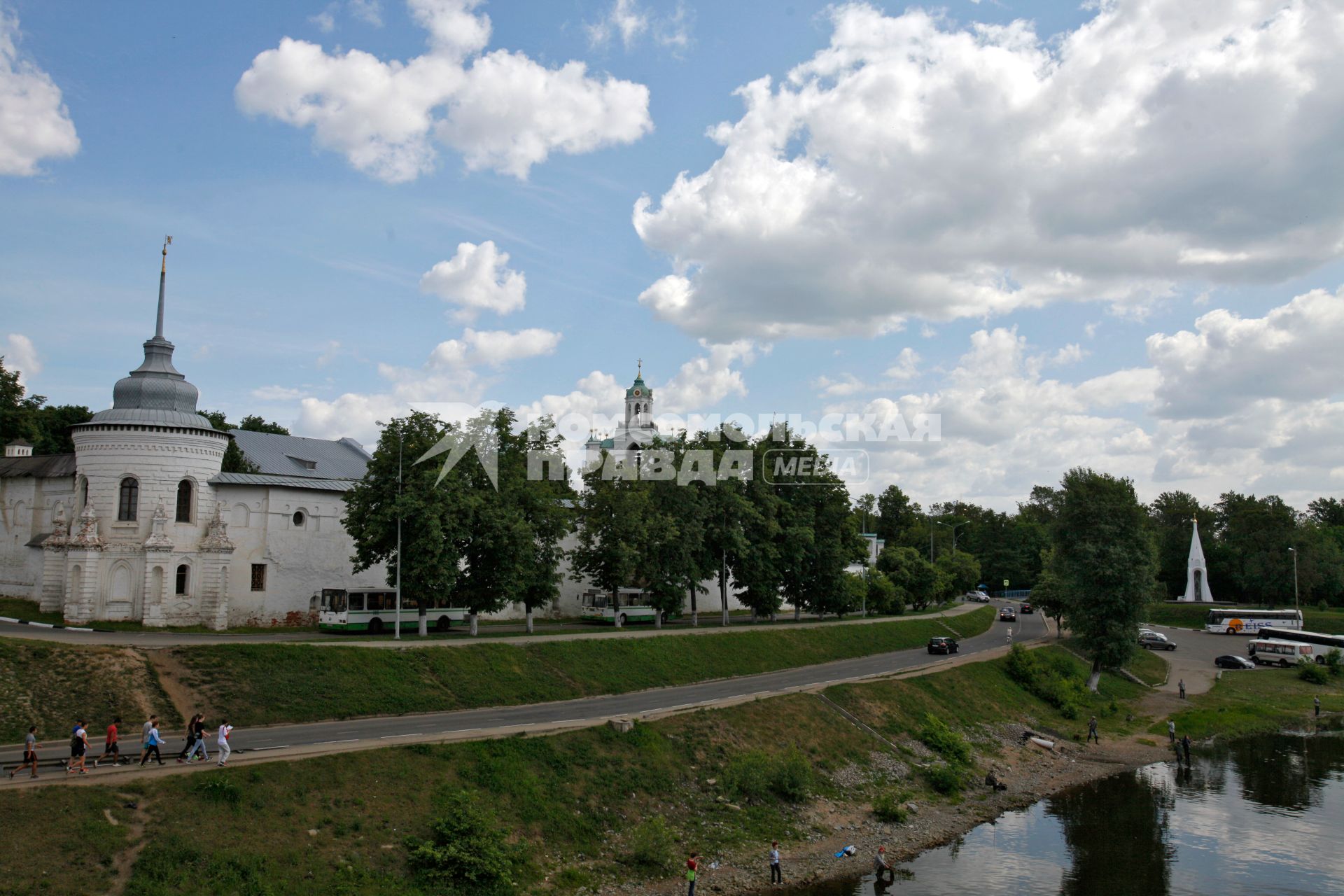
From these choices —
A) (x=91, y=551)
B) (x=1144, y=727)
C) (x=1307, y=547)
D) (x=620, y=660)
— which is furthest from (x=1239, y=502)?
(x=91, y=551)

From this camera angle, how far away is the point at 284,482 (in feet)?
174

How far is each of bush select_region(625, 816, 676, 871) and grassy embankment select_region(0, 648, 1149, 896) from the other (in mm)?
47

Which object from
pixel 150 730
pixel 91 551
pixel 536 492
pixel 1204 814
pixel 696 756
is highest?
pixel 536 492

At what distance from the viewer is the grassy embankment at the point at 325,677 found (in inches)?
1134

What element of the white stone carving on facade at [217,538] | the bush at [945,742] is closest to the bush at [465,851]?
the bush at [945,742]

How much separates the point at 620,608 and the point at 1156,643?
170 feet

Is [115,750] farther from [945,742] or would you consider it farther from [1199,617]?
[1199,617]

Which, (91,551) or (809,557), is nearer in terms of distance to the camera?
(91,551)

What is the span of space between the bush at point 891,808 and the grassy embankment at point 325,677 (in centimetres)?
1331

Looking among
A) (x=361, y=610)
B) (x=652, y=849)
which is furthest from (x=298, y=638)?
(x=652, y=849)

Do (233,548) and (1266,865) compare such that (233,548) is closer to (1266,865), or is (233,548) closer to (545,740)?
(545,740)

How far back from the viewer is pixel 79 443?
157 feet

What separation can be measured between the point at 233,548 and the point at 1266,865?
49849 mm

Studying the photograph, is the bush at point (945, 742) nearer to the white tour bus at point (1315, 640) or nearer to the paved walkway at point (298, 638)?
the paved walkway at point (298, 638)
